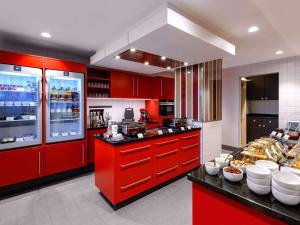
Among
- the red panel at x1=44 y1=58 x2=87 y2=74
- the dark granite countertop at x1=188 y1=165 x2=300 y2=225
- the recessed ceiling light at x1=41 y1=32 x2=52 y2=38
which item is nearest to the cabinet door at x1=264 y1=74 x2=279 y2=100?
the dark granite countertop at x1=188 y1=165 x2=300 y2=225

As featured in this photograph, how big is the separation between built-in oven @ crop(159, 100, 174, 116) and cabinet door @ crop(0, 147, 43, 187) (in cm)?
320

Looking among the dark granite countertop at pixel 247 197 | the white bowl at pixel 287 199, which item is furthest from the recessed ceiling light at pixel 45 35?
the white bowl at pixel 287 199

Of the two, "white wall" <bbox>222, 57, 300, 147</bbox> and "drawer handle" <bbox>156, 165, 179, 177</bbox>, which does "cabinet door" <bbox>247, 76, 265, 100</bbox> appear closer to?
"white wall" <bbox>222, 57, 300, 147</bbox>

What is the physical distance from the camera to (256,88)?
5.34 meters

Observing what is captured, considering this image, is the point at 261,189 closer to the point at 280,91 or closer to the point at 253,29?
the point at 253,29

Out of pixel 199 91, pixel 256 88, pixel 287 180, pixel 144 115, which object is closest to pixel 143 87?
pixel 144 115

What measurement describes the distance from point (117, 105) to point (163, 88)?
1543mm

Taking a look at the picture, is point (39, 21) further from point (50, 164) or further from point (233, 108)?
point (233, 108)

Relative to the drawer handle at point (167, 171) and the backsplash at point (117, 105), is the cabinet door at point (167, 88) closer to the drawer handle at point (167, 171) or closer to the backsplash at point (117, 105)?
the backsplash at point (117, 105)

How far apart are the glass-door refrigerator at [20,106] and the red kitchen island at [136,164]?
122cm

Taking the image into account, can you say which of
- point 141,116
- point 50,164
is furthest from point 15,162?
point 141,116

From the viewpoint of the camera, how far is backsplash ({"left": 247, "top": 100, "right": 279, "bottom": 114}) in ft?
17.1

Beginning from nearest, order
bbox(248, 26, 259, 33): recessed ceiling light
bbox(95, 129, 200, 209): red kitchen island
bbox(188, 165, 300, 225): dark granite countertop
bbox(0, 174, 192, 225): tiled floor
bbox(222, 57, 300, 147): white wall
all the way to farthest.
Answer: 1. bbox(188, 165, 300, 225): dark granite countertop
2. bbox(0, 174, 192, 225): tiled floor
3. bbox(95, 129, 200, 209): red kitchen island
4. bbox(248, 26, 259, 33): recessed ceiling light
5. bbox(222, 57, 300, 147): white wall

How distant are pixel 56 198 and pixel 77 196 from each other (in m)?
0.30
